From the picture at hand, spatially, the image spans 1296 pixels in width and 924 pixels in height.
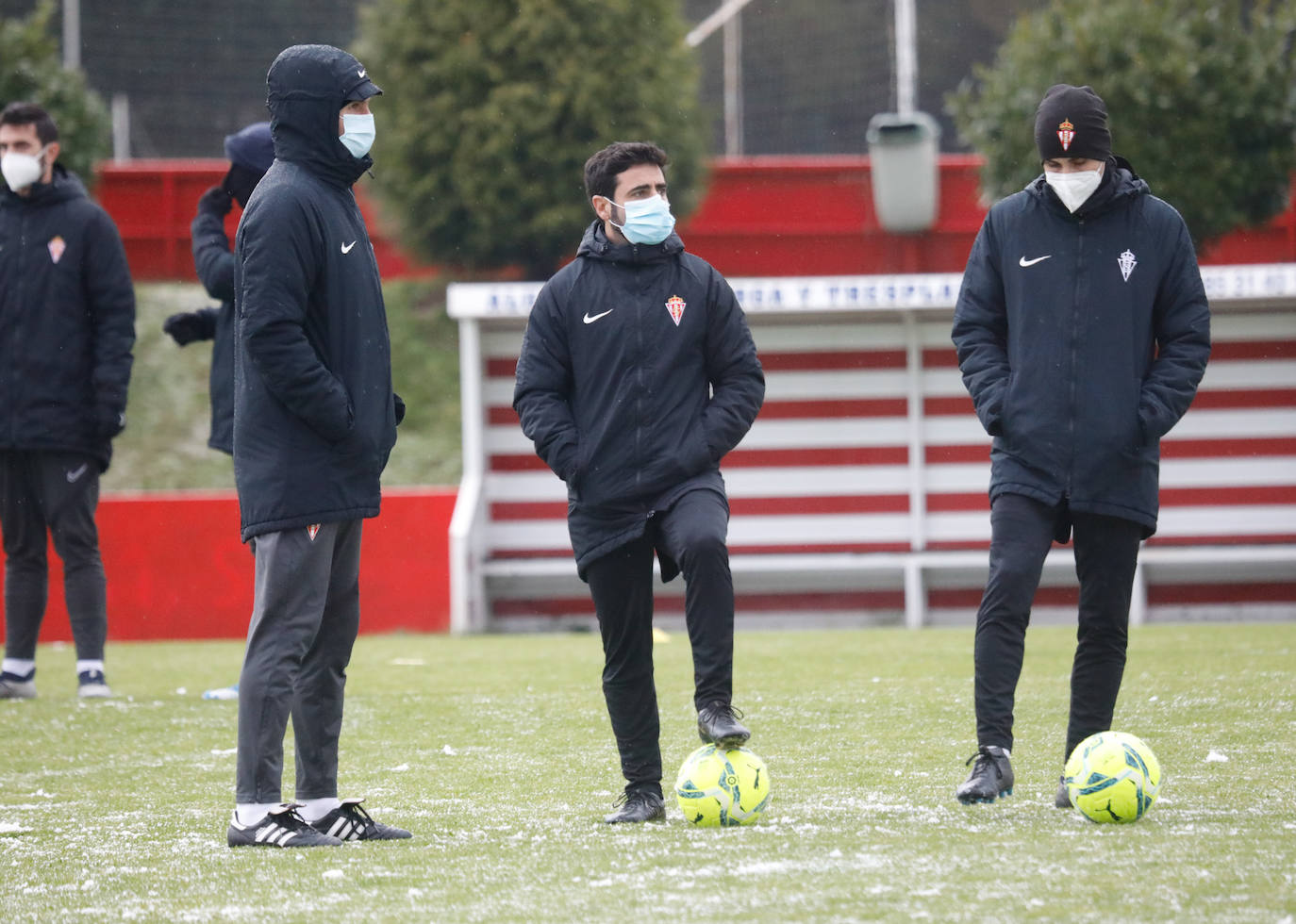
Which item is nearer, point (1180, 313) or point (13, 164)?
point (1180, 313)

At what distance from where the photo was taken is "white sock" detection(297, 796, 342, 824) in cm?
450

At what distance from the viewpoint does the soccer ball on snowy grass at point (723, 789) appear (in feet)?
14.4

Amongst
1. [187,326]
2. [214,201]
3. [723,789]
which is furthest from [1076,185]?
[187,326]

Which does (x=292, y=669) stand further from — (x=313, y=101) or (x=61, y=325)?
(x=61, y=325)

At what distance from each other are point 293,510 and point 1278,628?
730cm

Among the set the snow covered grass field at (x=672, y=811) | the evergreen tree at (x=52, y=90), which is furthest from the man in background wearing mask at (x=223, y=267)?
the evergreen tree at (x=52, y=90)

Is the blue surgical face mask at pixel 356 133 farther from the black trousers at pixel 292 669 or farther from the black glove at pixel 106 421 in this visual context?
the black glove at pixel 106 421

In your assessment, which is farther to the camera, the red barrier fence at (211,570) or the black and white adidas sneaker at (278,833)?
the red barrier fence at (211,570)

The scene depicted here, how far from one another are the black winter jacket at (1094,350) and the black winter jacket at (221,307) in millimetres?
3390

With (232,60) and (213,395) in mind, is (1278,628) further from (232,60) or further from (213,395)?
(232,60)

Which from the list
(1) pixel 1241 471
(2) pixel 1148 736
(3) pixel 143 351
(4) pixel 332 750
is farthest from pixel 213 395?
(3) pixel 143 351

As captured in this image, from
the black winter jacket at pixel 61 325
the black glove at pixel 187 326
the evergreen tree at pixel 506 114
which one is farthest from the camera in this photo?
the evergreen tree at pixel 506 114

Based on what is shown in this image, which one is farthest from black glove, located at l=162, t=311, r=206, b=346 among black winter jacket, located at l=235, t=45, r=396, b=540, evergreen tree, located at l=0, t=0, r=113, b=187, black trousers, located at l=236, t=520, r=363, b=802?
evergreen tree, located at l=0, t=0, r=113, b=187

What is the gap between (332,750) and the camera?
460 cm
